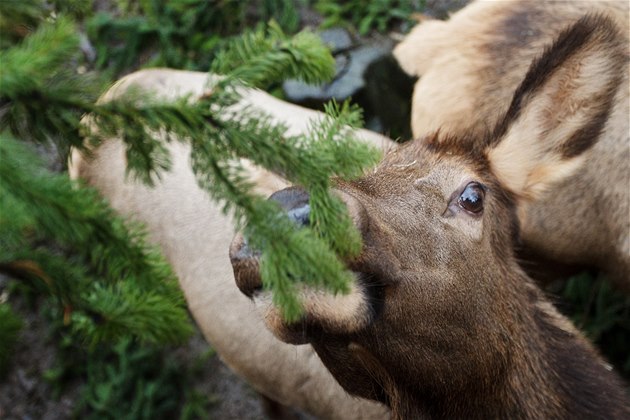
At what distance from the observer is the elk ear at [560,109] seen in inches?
122

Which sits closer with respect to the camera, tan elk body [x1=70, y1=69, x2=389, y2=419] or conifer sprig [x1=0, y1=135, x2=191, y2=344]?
conifer sprig [x1=0, y1=135, x2=191, y2=344]

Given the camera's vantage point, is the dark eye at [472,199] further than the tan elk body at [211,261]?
No

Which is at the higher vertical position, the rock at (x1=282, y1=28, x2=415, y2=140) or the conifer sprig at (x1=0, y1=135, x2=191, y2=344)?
the conifer sprig at (x1=0, y1=135, x2=191, y2=344)

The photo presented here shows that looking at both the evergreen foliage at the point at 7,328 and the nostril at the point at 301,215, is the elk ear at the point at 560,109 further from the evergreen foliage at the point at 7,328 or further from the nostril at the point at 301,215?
the evergreen foliage at the point at 7,328

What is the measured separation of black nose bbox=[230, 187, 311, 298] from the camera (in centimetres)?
209

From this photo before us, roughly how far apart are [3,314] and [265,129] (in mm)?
1543

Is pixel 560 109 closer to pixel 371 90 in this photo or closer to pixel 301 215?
pixel 301 215

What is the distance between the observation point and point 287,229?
177 centimetres

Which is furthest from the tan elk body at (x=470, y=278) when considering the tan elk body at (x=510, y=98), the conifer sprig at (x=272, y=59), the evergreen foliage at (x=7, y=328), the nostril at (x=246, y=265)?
the evergreen foliage at (x=7, y=328)

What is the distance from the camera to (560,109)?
3303 mm

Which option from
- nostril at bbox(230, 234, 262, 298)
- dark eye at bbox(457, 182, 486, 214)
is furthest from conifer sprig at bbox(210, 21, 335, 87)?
dark eye at bbox(457, 182, 486, 214)

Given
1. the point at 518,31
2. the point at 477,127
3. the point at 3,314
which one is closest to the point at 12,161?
the point at 3,314

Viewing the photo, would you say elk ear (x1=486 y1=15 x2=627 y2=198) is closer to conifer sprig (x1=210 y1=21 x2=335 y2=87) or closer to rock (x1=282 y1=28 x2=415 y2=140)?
conifer sprig (x1=210 y1=21 x2=335 y2=87)

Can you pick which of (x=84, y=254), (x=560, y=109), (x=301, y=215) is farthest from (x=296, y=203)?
(x=560, y=109)
